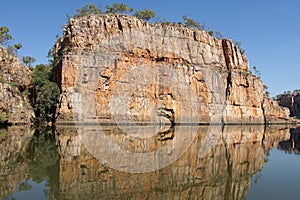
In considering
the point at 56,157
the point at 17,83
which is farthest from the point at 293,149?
the point at 17,83

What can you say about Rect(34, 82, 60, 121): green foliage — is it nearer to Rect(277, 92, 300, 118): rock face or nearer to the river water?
the river water

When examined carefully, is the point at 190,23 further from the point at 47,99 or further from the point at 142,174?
the point at 142,174

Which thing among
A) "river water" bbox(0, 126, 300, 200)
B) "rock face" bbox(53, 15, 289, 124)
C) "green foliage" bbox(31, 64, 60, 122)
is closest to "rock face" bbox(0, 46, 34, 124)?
"green foliage" bbox(31, 64, 60, 122)

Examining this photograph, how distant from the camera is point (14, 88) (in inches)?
1753

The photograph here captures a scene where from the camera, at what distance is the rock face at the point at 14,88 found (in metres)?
41.5

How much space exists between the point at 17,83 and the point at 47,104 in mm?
7291

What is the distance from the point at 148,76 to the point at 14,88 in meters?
22.2

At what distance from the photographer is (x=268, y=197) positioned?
900 centimetres

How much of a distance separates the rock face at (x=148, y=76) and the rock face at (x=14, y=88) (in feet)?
17.7

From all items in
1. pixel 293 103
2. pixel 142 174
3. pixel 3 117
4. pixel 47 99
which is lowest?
pixel 142 174

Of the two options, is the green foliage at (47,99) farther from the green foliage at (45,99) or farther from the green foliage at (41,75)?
the green foliage at (41,75)

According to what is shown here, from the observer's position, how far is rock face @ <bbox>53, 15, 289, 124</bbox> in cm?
4625

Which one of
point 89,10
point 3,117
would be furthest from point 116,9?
point 3,117

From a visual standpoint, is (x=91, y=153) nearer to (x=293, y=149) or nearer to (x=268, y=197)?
(x=268, y=197)
